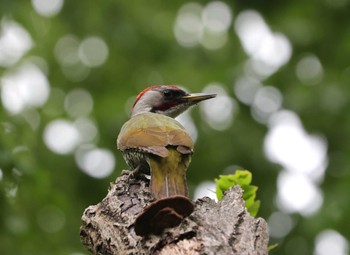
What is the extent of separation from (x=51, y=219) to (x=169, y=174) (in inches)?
234

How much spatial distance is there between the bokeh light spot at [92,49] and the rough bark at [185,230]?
10.5 metres

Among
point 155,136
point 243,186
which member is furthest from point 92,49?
point 243,186

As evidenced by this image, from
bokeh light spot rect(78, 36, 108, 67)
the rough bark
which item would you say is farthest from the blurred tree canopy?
the rough bark

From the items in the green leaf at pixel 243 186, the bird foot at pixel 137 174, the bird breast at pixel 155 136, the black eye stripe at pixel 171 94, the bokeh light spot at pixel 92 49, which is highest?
the bokeh light spot at pixel 92 49

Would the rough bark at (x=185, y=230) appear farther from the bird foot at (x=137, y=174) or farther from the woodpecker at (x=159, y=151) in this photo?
the bird foot at (x=137, y=174)

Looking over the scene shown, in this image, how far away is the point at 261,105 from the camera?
14711 millimetres

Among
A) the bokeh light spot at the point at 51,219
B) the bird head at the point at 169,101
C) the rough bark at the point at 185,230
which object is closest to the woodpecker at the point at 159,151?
the rough bark at the point at 185,230

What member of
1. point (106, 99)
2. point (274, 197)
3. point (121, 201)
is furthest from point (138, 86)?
point (121, 201)

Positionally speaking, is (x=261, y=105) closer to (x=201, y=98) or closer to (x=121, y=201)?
(x=201, y=98)

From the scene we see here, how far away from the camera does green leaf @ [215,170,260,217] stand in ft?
19.1

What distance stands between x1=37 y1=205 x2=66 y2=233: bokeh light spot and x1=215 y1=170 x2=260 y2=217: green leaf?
465cm

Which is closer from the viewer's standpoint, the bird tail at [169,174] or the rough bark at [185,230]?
the rough bark at [185,230]

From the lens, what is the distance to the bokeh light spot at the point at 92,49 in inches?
623

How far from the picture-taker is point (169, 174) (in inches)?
229
